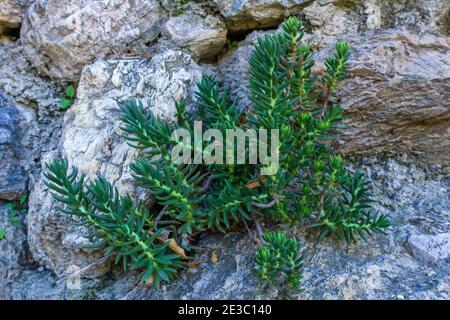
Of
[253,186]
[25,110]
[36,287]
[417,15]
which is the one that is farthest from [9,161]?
[417,15]

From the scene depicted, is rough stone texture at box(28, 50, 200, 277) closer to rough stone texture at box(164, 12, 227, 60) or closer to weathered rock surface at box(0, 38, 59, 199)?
rough stone texture at box(164, 12, 227, 60)

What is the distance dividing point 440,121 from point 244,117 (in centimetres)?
97

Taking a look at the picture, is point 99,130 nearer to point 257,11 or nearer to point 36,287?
point 36,287

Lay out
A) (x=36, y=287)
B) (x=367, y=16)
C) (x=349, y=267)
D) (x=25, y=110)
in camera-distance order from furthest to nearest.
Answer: (x=25, y=110) < (x=367, y=16) < (x=36, y=287) < (x=349, y=267)

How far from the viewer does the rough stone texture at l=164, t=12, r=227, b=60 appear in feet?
8.57

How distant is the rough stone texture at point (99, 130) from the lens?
2.31 m

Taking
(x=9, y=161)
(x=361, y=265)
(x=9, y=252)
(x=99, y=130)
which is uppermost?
(x=99, y=130)

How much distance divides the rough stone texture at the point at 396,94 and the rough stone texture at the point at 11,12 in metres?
1.36

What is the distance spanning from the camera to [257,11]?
2.57m

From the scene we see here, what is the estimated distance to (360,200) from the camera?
214 cm

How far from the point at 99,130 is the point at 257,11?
1002mm

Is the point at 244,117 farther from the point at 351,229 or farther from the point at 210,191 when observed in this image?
the point at 351,229

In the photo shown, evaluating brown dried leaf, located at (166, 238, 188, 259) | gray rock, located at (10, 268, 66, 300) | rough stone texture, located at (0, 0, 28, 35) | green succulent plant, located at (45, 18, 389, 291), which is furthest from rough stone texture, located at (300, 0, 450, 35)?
gray rock, located at (10, 268, 66, 300)
